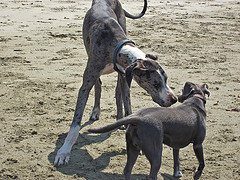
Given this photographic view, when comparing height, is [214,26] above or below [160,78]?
below

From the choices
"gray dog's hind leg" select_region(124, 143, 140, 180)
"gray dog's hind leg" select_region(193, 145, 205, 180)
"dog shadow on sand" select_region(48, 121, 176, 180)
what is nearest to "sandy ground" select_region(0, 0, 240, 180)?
"dog shadow on sand" select_region(48, 121, 176, 180)

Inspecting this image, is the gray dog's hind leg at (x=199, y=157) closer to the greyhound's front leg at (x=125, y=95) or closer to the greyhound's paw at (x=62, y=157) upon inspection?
the greyhound's paw at (x=62, y=157)

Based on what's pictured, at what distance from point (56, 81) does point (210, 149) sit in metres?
3.25

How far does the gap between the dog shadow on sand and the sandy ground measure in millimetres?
11

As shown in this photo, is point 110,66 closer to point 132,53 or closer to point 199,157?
point 132,53

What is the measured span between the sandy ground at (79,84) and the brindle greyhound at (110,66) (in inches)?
10.0

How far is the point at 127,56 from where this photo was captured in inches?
199

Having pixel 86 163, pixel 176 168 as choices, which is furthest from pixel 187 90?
pixel 86 163

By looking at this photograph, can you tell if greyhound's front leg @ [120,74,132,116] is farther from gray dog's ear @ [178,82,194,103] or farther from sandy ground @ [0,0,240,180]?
gray dog's ear @ [178,82,194,103]

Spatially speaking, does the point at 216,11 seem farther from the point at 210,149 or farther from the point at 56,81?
the point at 210,149

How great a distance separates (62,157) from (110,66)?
1.36 meters

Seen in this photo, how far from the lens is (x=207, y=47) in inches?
392

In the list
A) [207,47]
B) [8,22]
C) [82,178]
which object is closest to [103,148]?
[82,178]

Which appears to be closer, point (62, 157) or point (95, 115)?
point (62, 157)
